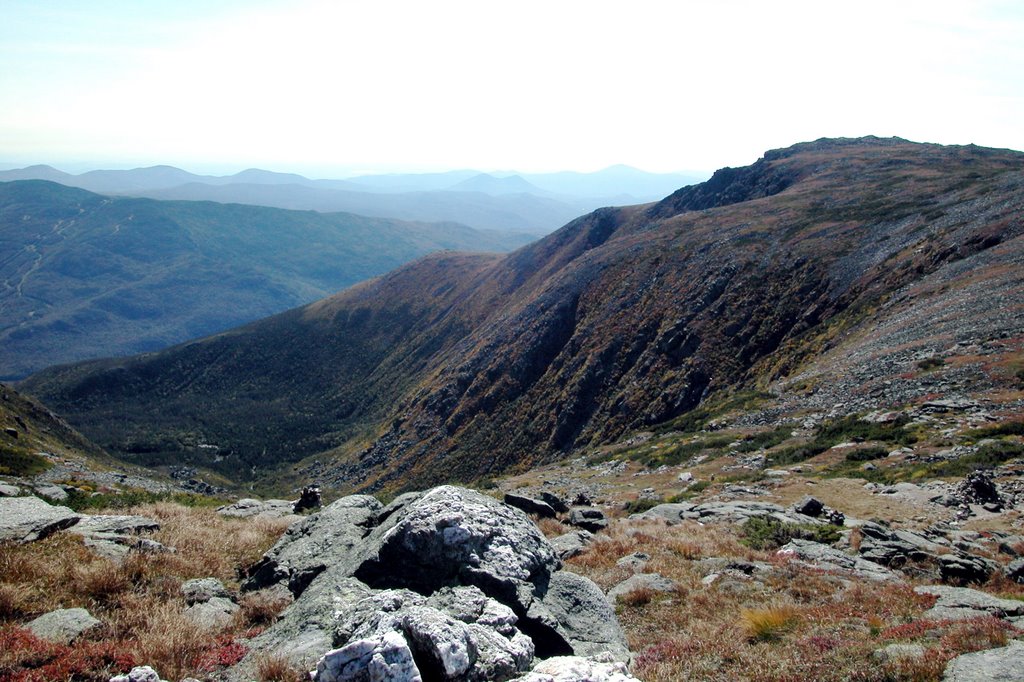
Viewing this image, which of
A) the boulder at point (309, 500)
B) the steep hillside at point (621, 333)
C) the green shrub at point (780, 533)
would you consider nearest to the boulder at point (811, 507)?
the green shrub at point (780, 533)

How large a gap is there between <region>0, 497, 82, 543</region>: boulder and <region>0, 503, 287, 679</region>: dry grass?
379 millimetres

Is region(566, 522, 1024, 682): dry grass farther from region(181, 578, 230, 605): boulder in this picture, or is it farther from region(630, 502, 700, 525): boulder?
region(181, 578, 230, 605): boulder

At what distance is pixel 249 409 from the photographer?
401 ft

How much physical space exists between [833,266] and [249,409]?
115 meters

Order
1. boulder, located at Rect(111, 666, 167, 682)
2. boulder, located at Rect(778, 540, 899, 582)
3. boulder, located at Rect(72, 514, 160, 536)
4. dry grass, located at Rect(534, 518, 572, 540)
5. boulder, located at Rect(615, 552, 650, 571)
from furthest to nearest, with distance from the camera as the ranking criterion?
dry grass, located at Rect(534, 518, 572, 540)
boulder, located at Rect(615, 552, 650, 571)
boulder, located at Rect(778, 540, 899, 582)
boulder, located at Rect(72, 514, 160, 536)
boulder, located at Rect(111, 666, 167, 682)

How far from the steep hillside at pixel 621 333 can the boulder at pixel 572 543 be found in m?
21.6

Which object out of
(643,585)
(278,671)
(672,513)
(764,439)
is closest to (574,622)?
(643,585)

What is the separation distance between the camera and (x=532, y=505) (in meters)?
20.0

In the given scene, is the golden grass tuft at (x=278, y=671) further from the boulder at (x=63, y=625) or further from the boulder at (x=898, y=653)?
the boulder at (x=898, y=653)

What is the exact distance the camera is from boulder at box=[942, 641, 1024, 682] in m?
6.32

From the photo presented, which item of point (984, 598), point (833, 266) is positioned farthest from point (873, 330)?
point (984, 598)

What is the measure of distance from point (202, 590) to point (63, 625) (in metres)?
2.56

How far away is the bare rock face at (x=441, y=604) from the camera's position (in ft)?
19.0

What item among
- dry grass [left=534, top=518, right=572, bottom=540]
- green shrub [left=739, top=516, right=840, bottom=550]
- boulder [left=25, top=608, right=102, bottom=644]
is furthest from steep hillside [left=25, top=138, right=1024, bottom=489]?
boulder [left=25, top=608, right=102, bottom=644]
